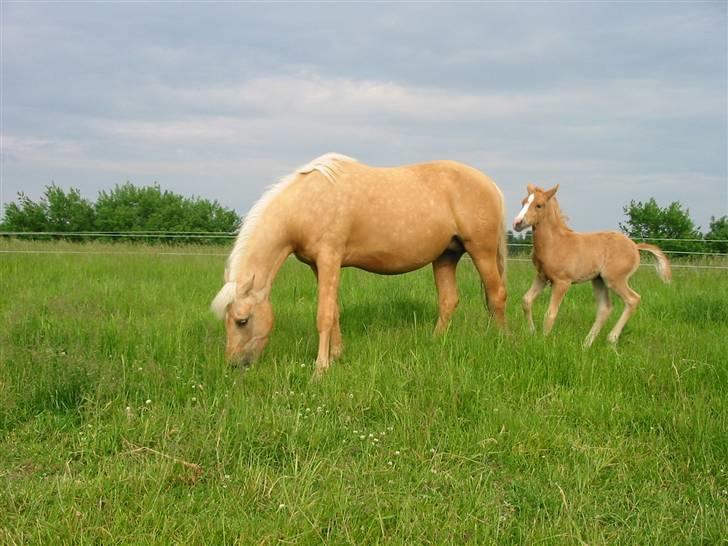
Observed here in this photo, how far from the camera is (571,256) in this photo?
7.06 meters

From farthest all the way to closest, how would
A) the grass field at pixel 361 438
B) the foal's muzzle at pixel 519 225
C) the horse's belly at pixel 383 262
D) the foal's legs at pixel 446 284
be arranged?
the foal's legs at pixel 446 284 < the foal's muzzle at pixel 519 225 < the horse's belly at pixel 383 262 < the grass field at pixel 361 438

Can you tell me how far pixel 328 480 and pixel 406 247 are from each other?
3.27 m

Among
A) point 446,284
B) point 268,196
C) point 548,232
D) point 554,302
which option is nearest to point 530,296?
point 554,302

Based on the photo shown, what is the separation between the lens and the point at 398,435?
4070 mm

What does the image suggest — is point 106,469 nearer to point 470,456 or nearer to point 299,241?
point 470,456

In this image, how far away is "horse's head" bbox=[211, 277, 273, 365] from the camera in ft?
18.4

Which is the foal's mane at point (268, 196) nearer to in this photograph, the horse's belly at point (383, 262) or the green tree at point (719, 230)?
the horse's belly at point (383, 262)

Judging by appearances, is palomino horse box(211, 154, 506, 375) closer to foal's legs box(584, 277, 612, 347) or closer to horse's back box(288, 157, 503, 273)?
horse's back box(288, 157, 503, 273)

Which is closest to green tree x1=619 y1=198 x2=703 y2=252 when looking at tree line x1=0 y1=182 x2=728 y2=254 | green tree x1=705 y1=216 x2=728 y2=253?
green tree x1=705 y1=216 x2=728 y2=253

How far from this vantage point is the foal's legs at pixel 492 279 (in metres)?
6.83

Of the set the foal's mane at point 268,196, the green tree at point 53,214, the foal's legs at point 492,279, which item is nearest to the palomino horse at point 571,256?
the foal's legs at point 492,279

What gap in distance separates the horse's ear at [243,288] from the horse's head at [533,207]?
2.94 meters

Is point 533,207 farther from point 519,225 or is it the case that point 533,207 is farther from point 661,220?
point 661,220

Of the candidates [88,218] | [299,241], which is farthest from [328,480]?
[88,218]
